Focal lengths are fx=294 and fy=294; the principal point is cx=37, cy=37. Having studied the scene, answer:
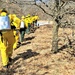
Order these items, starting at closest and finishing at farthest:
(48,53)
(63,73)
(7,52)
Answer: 1. (63,73)
2. (7,52)
3. (48,53)

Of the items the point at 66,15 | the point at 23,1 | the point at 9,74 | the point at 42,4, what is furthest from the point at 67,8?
the point at 9,74

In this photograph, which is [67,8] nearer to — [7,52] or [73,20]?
[73,20]

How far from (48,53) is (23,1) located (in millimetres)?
2645

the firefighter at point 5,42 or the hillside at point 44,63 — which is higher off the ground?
the firefighter at point 5,42

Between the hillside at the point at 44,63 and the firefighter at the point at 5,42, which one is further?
the firefighter at the point at 5,42

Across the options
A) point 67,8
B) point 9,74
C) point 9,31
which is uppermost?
point 67,8

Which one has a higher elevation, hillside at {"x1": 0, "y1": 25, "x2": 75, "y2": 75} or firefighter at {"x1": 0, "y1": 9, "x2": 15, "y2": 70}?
firefighter at {"x1": 0, "y1": 9, "x2": 15, "y2": 70}

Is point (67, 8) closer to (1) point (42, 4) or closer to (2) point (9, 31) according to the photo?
(1) point (42, 4)

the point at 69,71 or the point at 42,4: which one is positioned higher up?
the point at 42,4

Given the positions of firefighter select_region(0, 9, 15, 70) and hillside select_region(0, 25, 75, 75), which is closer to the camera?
hillside select_region(0, 25, 75, 75)

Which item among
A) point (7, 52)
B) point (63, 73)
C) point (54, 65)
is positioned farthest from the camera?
point (7, 52)

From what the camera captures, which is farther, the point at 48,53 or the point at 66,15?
the point at 48,53

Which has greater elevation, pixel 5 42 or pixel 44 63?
pixel 5 42

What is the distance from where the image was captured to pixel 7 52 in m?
10.3
